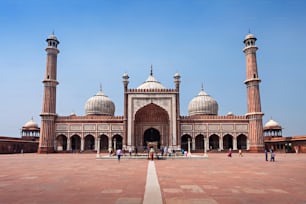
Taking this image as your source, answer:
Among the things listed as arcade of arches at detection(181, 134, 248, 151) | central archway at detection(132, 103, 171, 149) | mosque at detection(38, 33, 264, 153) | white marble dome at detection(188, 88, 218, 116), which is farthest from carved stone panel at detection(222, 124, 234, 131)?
central archway at detection(132, 103, 171, 149)

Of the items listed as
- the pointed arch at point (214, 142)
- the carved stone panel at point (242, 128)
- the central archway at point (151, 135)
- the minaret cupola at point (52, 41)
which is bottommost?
the pointed arch at point (214, 142)

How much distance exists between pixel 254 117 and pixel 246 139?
3.58m

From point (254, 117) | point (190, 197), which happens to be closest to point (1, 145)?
point (254, 117)

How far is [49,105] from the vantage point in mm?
29641

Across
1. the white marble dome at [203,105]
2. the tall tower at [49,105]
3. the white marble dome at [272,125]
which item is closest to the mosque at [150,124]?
the tall tower at [49,105]

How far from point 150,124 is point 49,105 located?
10.9 metres

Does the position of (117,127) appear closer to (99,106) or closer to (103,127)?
(103,127)

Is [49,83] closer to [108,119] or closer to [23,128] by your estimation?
[108,119]

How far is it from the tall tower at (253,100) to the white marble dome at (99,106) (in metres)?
17.4

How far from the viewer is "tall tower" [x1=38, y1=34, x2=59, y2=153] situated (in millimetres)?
29156

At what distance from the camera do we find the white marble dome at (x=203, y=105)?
36.0m

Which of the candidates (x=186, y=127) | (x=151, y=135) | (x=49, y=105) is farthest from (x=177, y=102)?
(x=49, y=105)

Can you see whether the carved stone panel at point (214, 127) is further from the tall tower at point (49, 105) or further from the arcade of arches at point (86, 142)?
the tall tower at point (49, 105)

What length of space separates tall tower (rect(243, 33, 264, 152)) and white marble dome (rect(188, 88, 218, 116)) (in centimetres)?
650
